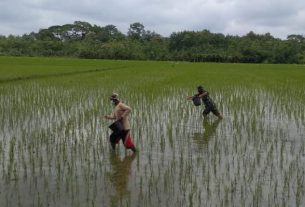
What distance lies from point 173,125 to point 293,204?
528 cm

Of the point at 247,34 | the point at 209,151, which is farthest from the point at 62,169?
the point at 247,34

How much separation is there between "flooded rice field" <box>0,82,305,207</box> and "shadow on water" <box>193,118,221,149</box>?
0.02m

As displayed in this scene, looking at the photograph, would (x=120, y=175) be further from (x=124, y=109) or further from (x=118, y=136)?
(x=124, y=109)

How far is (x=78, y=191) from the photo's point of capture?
18.7 ft

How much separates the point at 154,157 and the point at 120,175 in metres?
1.12

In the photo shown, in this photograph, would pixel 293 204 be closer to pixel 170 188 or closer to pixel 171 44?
pixel 170 188

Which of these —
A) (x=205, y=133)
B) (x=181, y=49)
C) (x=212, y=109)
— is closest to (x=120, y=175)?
(x=205, y=133)

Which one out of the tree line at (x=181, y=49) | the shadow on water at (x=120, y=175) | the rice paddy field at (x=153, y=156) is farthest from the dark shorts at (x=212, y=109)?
the tree line at (x=181, y=49)

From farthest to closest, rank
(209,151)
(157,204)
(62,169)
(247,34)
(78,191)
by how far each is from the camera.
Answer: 1. (247,34)
2. (209,151)
3. (62,169)
4. (78,191)
5. (157,204)

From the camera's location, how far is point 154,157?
7.58 m

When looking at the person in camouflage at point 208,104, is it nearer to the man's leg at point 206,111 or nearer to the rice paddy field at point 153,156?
the man's leg at point 206,111

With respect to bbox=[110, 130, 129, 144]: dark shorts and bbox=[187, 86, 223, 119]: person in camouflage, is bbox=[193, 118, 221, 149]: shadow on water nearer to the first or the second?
bbox=[187, 86, 223, 119]: person in camouflage

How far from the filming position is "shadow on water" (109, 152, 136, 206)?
5.62 metres

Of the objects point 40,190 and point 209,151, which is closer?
point 40,190
